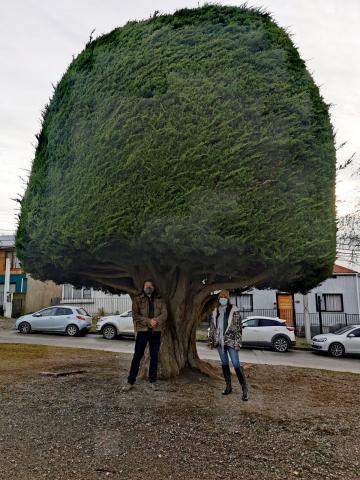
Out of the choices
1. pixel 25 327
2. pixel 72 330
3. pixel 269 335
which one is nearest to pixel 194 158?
pixel 269 335

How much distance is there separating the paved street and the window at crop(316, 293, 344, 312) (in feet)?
29.9

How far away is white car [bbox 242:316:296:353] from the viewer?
17719 millimetres

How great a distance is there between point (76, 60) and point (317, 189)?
5.35 meters

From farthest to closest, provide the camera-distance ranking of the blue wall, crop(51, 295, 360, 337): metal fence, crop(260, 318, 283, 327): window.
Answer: the blue wall, crop(51, 295, 360, 337): metal fence, crop(260, 318, 283, 327): window

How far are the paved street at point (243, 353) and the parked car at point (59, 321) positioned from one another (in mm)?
450

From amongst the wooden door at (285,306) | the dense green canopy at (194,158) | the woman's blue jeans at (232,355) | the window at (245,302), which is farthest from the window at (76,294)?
the woman's blue jeans at (232,355)

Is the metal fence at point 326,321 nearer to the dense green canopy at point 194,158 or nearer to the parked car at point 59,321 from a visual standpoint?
the parked car at point 59,321

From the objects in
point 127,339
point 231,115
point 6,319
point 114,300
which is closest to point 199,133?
point 231,115

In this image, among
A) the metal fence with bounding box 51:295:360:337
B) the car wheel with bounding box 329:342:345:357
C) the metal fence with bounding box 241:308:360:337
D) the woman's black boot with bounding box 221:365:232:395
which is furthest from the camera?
the metal fence with bounding box 51:295:360:337

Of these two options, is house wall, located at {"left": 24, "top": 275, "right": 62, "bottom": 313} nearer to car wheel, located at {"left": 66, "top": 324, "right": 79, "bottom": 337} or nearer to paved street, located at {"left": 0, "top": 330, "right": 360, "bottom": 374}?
paved street, located at {"left": 0, "top": 330, "right": 360, "bottom": 374}

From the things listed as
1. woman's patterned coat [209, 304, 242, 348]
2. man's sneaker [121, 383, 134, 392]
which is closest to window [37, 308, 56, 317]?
man's sneaker [121, 383, 134, 392]

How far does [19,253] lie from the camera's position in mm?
8055

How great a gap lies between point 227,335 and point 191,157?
10.1ft

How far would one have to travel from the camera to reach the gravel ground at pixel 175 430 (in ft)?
13.4
